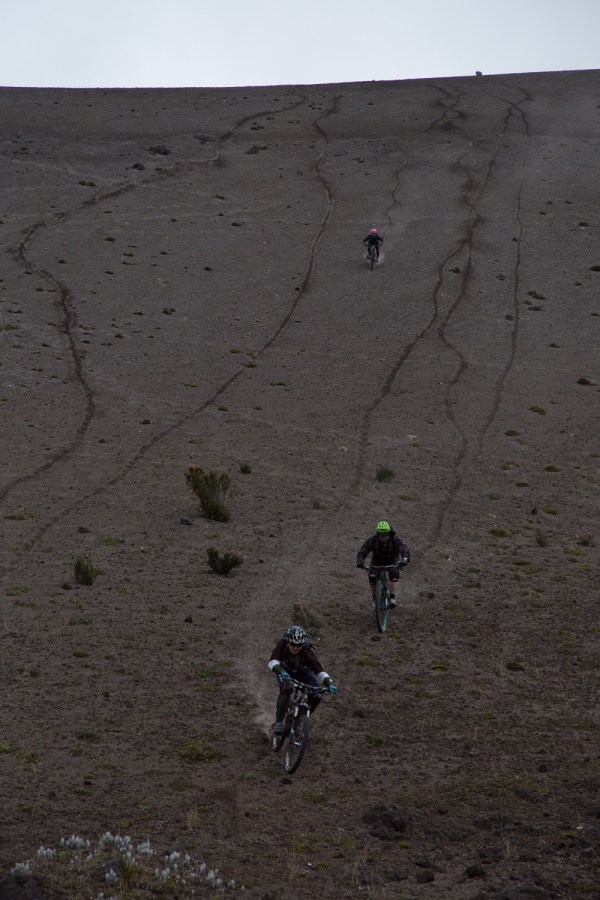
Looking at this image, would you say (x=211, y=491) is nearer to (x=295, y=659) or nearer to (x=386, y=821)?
(x=295, y=659)

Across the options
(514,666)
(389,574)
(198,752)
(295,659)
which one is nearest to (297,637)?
(295,659)

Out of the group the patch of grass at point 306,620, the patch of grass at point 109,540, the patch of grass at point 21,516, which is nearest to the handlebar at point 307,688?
the patch of grass at point 306,620

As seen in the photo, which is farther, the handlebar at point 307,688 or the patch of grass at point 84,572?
the patch of grass at point 84,572

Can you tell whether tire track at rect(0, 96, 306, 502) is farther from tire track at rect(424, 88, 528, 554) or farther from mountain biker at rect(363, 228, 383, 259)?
mountain biker at rect(363, 228, 383, 259)

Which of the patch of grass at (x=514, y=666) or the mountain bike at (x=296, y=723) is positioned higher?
the patch of grass at (x=514, y=666)

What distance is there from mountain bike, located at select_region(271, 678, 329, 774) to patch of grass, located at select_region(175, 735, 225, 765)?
0.75 m

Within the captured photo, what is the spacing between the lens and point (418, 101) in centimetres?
6431

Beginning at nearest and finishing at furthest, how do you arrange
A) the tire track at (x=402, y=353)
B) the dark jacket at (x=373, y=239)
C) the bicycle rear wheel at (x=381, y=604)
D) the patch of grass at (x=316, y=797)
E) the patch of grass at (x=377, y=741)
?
1. the patch of grass at (x=316, y=797)
2. the patch of grass at (x=377, y=741)
3. the bicycle rear wheel at (x=381, y=604)
4. the tire track at (x=402, y=353)
5. the dark jacket at (x=373, y=239)

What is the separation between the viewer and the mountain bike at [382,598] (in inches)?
650

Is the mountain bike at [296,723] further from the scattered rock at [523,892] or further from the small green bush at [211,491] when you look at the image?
the small green bush at [211,491]

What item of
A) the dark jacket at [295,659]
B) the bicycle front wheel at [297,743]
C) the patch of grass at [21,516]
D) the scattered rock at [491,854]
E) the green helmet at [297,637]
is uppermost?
the patch of grass at [21,516]

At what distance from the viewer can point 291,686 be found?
12.3m

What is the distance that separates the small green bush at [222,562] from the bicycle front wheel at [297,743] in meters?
6.57

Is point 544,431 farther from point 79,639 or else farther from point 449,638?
point 79,639
